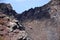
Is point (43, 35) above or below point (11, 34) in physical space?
below

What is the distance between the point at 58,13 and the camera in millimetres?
187375

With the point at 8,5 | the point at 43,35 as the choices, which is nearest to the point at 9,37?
the point at 8,5

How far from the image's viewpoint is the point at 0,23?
42.1 metres

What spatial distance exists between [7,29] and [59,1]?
157088mm

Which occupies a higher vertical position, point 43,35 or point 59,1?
point 59,1

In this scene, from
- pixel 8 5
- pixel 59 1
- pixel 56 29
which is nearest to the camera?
pixel 8 5

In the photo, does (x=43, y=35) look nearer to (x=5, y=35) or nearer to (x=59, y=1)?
(x=59, y=1)

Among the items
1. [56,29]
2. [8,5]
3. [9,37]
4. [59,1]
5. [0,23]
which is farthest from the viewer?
[59,1]

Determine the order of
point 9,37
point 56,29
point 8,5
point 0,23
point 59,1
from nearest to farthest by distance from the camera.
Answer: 1. point 9,37
2. point 0,23
3. point 8,5
4. point 56,29
5. point 59,1

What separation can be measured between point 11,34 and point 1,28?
1.96m

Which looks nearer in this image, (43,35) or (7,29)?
(7,29)

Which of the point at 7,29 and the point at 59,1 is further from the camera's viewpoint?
the point at 59,1

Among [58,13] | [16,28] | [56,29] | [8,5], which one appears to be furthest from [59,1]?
[16,28]

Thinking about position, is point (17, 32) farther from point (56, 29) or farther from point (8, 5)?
point (56, 29)
